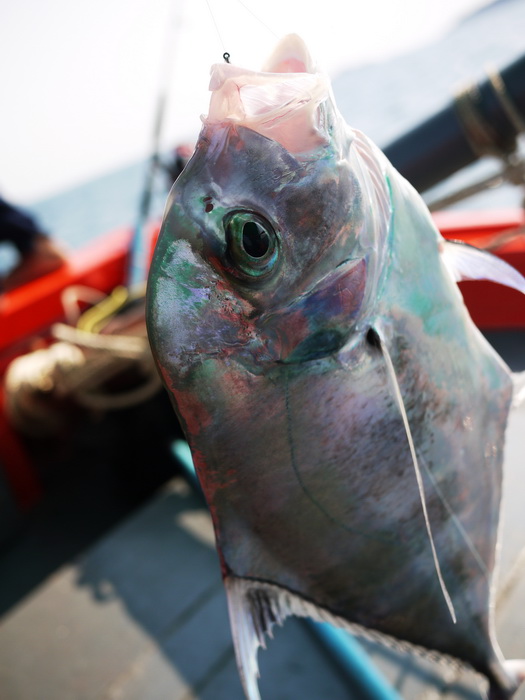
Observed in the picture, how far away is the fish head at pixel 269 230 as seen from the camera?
2.44 ft

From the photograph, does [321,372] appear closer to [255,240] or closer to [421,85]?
[255,240]

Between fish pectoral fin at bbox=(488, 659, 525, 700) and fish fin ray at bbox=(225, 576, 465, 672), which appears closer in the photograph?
fish fin ray at bbox=(225, 576, 465, 672)

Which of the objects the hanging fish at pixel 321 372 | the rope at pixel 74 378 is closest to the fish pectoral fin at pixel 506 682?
the hanging fish at pixel 321 372

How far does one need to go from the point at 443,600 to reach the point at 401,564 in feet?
0.55

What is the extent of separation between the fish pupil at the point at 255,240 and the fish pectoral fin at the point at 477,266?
382 millimetres

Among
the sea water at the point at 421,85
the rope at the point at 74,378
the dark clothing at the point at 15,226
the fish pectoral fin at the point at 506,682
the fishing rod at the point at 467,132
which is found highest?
the dark clothing at the point at 15,226

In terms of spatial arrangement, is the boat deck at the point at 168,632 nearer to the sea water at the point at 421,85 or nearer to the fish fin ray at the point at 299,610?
the fish fin ray at the point at 299,610

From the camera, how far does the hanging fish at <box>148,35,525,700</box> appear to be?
764 millimetres

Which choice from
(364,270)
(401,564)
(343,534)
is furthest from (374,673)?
(364,270)

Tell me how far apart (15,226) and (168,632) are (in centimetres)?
396

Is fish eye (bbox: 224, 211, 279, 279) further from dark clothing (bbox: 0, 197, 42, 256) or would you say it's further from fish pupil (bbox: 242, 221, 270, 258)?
dark clothing (bbox: 0, 197, 42, 256)

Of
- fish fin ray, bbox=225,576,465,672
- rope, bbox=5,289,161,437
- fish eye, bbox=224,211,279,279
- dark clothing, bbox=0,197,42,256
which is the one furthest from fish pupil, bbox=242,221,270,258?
dark clothing, bbox=0,197,42,256

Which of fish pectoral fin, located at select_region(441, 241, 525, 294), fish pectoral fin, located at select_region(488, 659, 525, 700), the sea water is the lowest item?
the sea water

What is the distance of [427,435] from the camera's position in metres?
1.00
